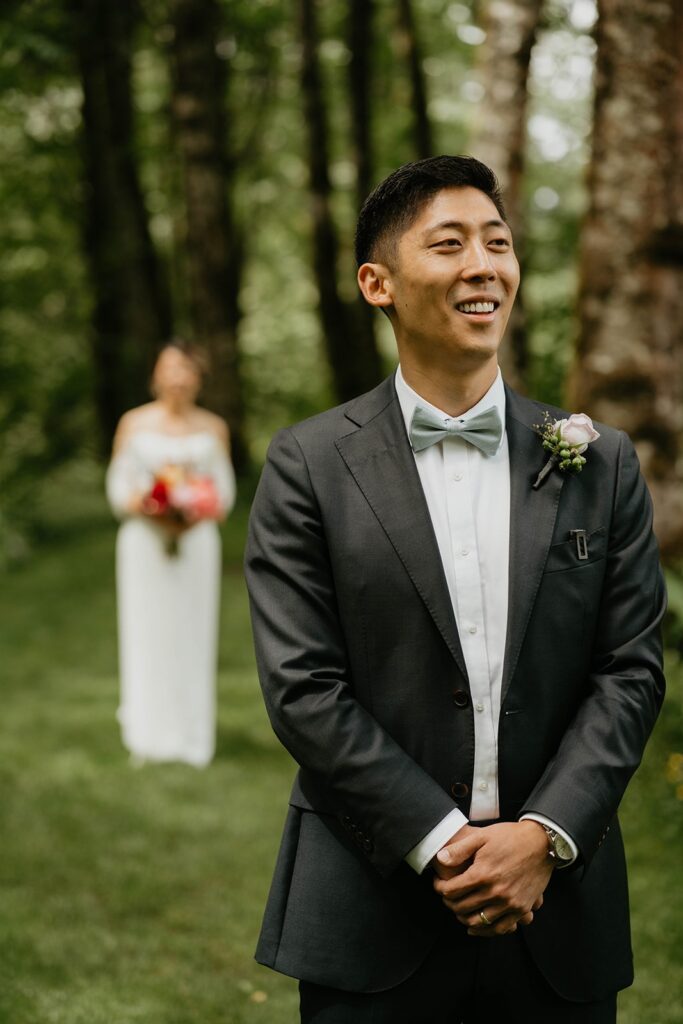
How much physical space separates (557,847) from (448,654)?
0.48 metres

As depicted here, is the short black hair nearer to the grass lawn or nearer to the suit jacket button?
the suit jacket button

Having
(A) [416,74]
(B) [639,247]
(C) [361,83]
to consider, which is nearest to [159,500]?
(B) [639,247]

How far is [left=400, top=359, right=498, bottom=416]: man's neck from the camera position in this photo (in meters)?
2.95

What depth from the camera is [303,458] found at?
9.66 ft

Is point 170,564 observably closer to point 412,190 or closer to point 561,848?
point 412,190

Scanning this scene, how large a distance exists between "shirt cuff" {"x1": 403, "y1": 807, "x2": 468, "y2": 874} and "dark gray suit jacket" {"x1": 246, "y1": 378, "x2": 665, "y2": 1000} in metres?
0.03

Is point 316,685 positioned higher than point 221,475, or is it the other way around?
point 316,685

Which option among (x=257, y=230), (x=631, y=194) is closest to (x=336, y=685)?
(x=631, y=194)

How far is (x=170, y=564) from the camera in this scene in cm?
905

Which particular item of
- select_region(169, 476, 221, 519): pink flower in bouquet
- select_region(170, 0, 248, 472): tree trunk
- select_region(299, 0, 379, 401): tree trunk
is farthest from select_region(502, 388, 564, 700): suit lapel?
select_region(299, 0, 379, 401): tree trunk

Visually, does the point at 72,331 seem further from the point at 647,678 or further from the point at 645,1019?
the point at 647,678

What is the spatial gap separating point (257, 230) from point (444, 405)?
28.1m

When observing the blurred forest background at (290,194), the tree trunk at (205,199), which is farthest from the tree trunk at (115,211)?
the tree trunk at (205,199)

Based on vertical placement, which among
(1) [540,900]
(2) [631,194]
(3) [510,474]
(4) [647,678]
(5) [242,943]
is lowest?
(5) [242,943]
